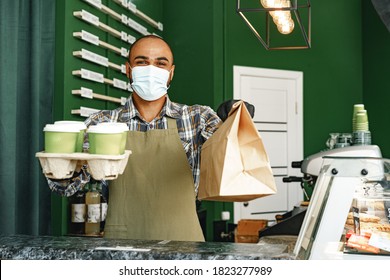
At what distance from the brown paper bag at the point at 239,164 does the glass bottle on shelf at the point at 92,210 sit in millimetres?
1865

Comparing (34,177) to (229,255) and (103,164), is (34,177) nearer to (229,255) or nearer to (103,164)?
(103,164)

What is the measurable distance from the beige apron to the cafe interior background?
33.5 inches

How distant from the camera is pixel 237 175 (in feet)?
4.87

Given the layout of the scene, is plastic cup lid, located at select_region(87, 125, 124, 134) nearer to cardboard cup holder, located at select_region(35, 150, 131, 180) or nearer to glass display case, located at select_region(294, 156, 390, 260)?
cardboard cup holder, located at select_region(35, 150, 131, 180)

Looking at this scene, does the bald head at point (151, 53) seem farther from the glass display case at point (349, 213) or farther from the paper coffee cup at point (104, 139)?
the glass display case at point (349, 213)

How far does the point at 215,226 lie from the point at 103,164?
3.58 metres

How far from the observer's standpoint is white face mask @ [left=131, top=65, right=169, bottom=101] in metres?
2.28

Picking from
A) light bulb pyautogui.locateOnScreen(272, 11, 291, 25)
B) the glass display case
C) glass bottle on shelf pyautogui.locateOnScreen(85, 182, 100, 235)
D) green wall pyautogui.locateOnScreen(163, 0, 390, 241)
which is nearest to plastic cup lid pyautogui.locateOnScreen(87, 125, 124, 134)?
the glass display case

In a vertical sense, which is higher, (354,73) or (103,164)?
(354,73)

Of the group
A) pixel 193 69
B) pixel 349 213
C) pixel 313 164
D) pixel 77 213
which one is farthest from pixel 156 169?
pixel 193 69

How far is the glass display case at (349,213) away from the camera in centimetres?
135

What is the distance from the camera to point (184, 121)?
2.33 m

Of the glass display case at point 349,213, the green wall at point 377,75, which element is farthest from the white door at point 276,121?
the glass display case at point 349,213
